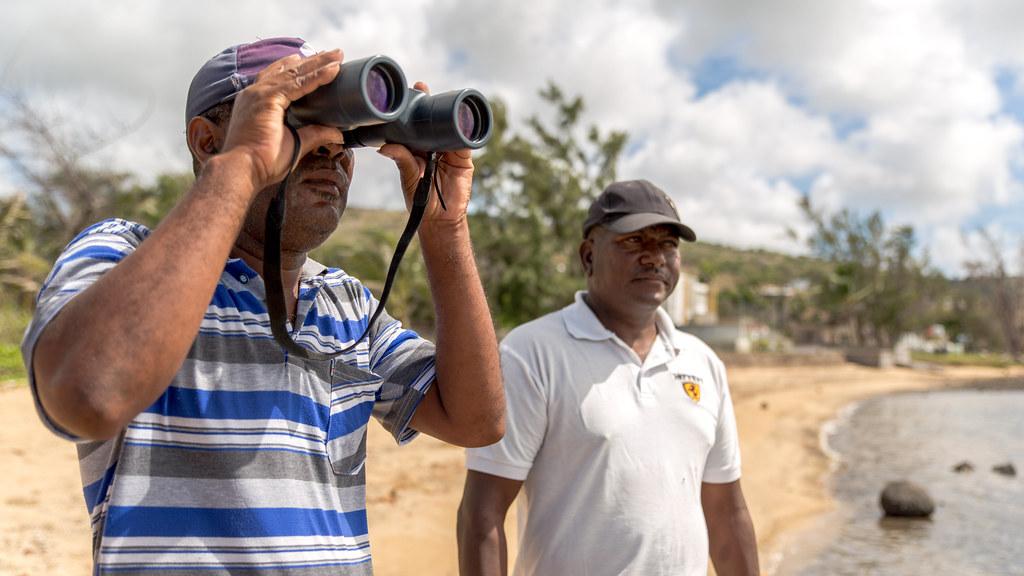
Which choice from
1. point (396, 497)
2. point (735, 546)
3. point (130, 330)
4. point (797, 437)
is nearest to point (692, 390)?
point (735, 546)

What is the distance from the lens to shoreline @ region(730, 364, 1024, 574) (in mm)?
8172

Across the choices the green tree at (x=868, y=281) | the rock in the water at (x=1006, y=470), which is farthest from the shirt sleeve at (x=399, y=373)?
the green tree at (x=868, y=281)

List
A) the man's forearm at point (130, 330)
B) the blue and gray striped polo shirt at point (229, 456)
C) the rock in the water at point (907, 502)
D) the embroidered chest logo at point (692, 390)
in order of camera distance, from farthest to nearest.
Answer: the rock in the water at point (907, 502), the embroidered chest logo at point (692, 390), the blue and gray striped polo shirt at point (229, 456), the man's forearm at point (130, 330)

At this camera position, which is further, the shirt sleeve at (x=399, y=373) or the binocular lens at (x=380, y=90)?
the shirt sleeve at (x=399, y=373)

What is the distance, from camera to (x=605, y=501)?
2039 mm

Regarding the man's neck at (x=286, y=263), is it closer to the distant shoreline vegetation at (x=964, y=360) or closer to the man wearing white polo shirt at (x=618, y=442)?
the man wearing white polo shirt at (x=618, y=442)

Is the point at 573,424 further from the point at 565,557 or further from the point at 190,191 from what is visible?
the point at 190,191

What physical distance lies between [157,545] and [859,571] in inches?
286

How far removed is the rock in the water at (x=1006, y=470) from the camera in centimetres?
1277

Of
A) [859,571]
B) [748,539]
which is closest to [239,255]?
[748,539]

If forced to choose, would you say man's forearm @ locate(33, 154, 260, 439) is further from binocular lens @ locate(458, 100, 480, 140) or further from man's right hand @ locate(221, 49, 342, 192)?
binocular lens @ locate(458, 100, 480, 140)

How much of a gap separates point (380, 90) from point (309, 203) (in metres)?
0.22

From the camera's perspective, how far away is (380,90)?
1.20 m

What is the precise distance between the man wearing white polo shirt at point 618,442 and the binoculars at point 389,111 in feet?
3.24
